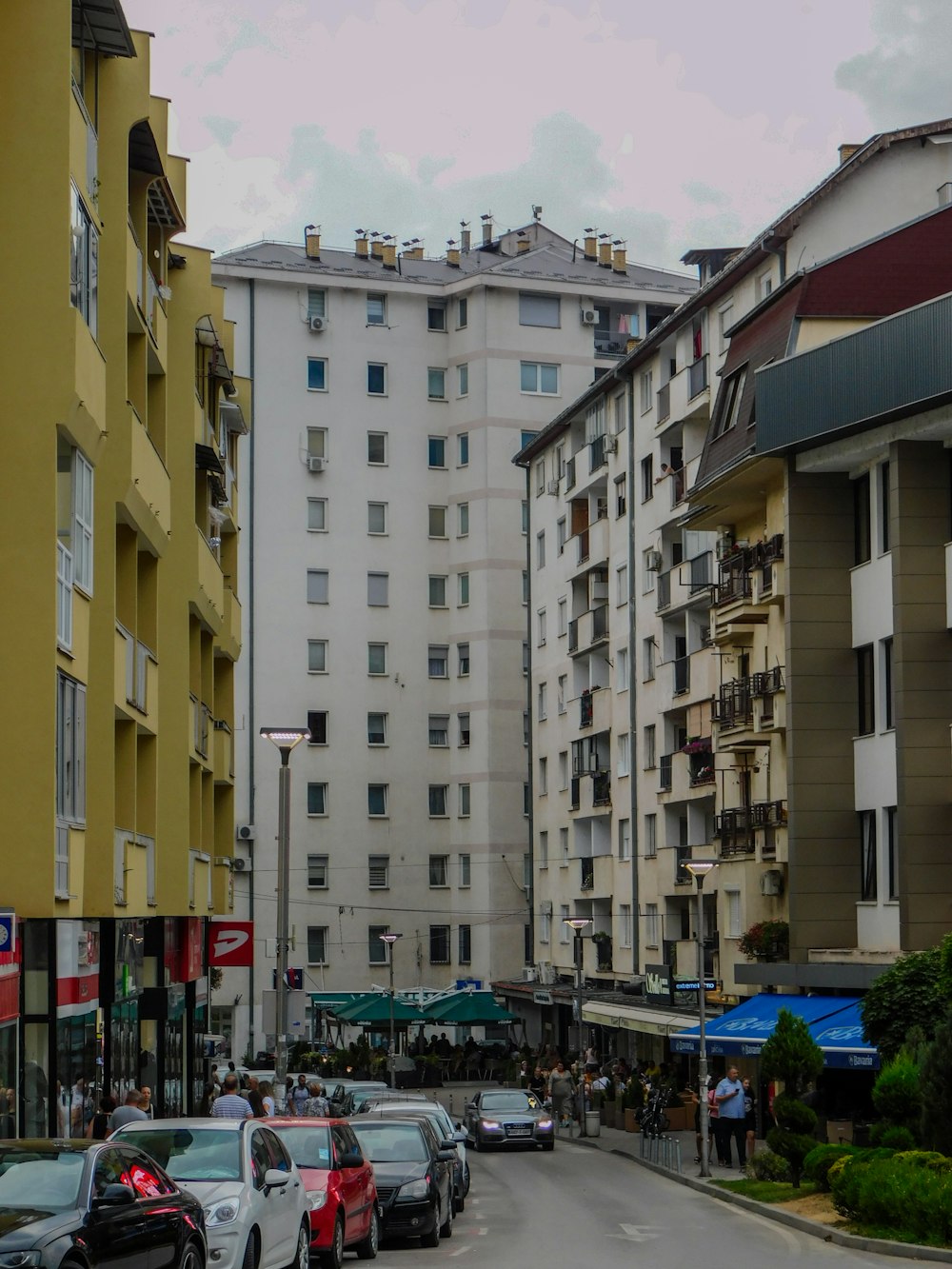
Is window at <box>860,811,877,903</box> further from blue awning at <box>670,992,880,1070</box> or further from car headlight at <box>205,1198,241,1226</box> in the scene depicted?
car headlight at <box>205,1198,241,1226</box>

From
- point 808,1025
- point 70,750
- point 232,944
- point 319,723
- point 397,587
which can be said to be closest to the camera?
point 70,750

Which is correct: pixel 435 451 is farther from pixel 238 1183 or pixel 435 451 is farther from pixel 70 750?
pixel 238 1183

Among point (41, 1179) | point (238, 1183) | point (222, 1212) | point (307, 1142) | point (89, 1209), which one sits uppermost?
point (41, 1179)

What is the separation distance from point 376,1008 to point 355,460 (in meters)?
25.2

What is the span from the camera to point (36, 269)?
21.1 meters

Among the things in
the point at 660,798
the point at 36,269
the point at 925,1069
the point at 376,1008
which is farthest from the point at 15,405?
the point at 376,1008

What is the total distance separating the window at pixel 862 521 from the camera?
38.1 meters

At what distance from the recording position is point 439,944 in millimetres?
76188

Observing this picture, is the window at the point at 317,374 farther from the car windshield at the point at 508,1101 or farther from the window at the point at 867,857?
the window at the point at 867,857

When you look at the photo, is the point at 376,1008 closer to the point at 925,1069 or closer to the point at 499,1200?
the point at 499,1200

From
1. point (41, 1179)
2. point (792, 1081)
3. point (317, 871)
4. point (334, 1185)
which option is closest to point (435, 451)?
point (317, 871)

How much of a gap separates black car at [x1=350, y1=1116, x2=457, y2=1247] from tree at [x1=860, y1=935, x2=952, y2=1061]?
7.50 m

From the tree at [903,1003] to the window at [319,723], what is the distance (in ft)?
156

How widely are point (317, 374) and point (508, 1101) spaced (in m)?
38.8
